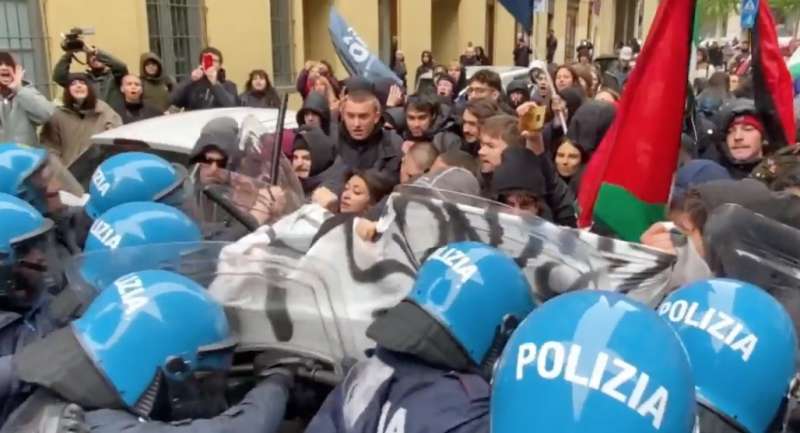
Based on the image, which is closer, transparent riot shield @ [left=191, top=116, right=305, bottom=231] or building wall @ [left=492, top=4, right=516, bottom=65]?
transparent riot shield @ [left=191, top=116, right=305, bottom=231]

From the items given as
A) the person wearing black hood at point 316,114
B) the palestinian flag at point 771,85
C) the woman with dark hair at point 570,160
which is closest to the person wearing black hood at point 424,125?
the person wearing black hood at point 316,114

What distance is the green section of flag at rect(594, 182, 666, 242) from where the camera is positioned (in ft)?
10.8

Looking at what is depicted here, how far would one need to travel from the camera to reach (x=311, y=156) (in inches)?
192

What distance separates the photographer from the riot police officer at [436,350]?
2029mm

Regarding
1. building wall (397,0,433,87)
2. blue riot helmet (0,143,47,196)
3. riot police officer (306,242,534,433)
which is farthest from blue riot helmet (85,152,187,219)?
building wall (397,0,433,87)

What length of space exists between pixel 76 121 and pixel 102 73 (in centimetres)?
190

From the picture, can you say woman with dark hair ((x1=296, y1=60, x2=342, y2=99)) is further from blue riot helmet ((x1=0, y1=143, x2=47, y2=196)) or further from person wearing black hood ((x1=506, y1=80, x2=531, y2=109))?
blue riot helmet ((x1=0, y1=143, x2=47, y2=196))

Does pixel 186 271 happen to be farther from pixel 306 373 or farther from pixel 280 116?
pixel 280 116

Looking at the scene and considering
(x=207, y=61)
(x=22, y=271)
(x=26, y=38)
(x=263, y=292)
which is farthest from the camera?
(x=26, y=38)

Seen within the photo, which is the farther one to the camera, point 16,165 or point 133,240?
point 16,165

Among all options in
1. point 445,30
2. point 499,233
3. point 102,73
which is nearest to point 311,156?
point 499,233

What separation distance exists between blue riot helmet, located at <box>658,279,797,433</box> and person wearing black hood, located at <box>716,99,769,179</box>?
2.67 m

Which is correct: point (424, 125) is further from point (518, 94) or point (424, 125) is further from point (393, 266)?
point (393, 266)

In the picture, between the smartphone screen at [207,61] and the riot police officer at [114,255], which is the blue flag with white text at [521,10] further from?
the riot police officer at [114,255]
